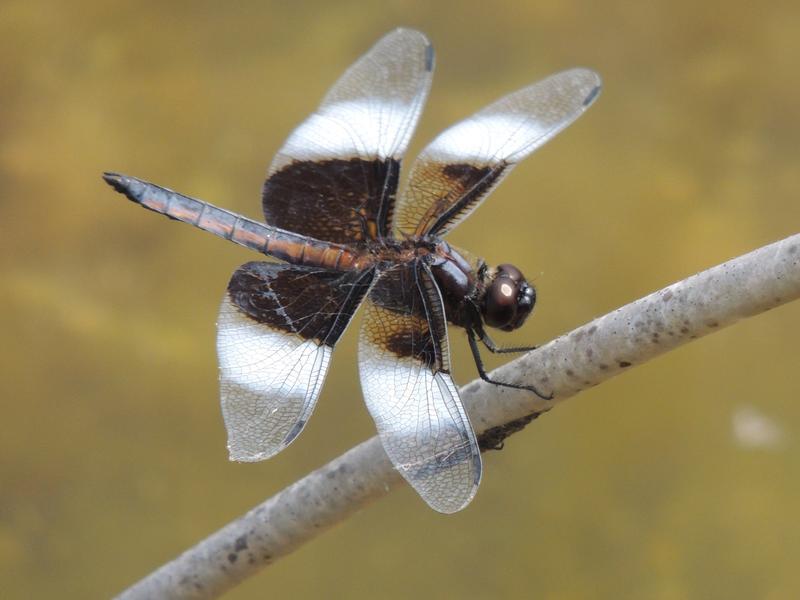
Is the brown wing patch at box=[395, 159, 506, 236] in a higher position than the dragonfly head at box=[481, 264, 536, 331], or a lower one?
higher

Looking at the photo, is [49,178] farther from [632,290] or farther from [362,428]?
Result: [632,290]

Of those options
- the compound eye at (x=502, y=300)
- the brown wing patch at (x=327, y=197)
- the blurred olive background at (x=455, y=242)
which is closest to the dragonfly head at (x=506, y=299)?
the compound eye at (x=502, y=300)

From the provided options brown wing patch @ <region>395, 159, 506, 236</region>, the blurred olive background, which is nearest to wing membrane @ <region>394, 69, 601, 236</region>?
brown wing patch @ <region>395, 159, 506, 236</region>

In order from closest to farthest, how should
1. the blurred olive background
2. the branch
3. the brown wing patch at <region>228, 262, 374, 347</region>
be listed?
the branch → the brown wing patch at <region>228, 262, 374, 347</region> → the blurred olive background

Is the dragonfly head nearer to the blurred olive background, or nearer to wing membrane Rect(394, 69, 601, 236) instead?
wing membrane Rect(394, 69, 601, 236)

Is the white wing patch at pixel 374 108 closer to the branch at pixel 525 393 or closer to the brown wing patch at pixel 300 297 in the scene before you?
the brown wing patch at pixel 300 297

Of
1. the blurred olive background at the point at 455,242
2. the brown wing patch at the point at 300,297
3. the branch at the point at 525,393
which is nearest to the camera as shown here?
the branch at the point at 525,393
